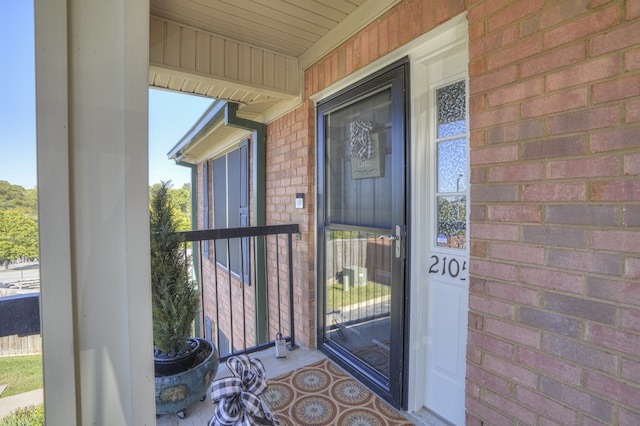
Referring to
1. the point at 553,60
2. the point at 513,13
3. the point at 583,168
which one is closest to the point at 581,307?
the point at 583,168

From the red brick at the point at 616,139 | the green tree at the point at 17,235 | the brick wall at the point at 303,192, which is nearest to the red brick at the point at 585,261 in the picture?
the red brick at the point at 616,139

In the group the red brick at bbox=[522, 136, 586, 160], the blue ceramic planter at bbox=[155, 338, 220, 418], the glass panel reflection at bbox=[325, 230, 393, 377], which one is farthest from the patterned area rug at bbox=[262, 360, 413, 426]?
the red brick at bbox=[522, 136, 586, 160]

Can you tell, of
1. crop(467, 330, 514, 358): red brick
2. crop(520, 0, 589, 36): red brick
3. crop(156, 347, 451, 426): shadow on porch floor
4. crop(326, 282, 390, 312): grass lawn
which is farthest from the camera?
crop(326, 282, 390, 312): grass lawn

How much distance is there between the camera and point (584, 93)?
1007mm

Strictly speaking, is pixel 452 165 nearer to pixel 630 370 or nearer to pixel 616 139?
pixel 616 139

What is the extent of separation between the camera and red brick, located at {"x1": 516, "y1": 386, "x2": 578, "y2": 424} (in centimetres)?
106

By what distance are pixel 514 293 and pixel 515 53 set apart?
0.97 m

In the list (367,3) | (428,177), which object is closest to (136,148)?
(428,177)

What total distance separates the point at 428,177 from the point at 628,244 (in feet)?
3.00

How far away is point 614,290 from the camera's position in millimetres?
950

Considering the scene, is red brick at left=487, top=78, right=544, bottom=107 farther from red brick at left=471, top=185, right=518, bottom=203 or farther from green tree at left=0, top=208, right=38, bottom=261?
green tree at left=0, top=208, right=38, bottom=261

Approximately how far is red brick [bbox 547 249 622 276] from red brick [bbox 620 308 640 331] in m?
0.12

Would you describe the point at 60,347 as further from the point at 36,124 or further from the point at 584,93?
the point at 584,93

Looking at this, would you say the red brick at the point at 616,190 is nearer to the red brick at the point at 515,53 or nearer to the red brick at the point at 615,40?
the red brick at the point at 615,40
